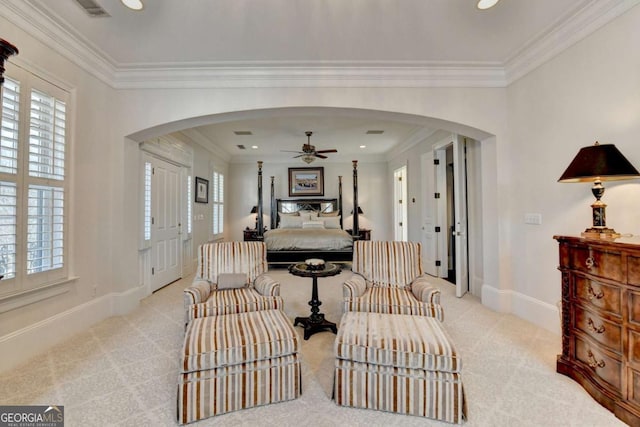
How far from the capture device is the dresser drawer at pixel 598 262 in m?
1.68

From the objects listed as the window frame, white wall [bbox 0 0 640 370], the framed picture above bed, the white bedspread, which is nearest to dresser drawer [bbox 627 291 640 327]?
white wall [bbox 0 0 640 370]

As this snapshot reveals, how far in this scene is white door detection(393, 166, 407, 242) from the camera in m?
7.03

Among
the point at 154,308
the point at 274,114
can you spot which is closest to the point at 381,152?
the point at 274,114

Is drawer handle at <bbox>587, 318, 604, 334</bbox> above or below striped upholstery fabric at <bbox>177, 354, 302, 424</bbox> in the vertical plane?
above

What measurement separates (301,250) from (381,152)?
12.0 ft

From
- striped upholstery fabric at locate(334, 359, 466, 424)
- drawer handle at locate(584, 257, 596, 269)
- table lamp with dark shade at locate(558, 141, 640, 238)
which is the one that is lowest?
striped upholstery fabric at locate(334, 359, 466, 424)

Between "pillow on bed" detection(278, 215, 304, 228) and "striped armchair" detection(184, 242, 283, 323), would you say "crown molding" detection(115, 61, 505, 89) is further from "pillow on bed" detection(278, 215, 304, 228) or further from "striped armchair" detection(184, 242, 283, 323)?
"pillow on bed" detection(278, 215, 304, 228)

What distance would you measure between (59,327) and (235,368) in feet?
7.14

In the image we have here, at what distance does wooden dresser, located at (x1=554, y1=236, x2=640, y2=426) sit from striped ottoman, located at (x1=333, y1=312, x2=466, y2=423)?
37.2 inches

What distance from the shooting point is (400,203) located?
732cm

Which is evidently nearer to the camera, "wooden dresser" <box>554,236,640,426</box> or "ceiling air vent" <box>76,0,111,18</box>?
"wooden dresser" <box>554,236,640,426</box>

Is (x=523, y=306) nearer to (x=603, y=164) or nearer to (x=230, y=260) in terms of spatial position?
(x=603, y=164)

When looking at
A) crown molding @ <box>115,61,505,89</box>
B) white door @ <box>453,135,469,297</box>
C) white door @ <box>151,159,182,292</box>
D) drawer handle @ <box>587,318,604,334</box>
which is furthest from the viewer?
white door @ <box>151,159,182,292</box>

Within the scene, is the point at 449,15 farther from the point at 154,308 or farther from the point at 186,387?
the point at 154,308
